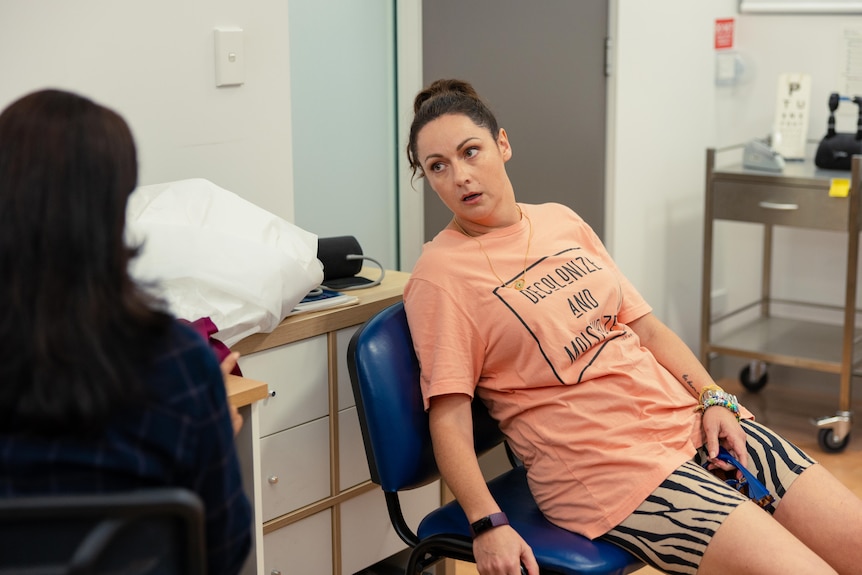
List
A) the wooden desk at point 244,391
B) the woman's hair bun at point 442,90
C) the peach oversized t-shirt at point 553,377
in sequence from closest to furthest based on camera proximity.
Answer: the wooden desk at point 244,391 → the peach oversized t-shirt at point 553,377 → the woman's hair bun at point 442,90

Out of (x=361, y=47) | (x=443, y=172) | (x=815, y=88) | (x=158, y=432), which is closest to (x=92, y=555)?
(x=158, y=432)

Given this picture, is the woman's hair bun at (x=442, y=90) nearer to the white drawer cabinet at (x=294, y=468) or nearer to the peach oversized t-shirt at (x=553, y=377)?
the peach oversized t-shirt at (x=553, y=377)

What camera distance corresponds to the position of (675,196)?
11.9ft

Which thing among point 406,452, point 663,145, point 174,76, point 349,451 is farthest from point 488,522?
point 663,145

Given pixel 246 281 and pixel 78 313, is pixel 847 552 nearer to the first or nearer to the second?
pixel 246 281

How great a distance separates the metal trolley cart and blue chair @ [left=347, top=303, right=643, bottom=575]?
181cm

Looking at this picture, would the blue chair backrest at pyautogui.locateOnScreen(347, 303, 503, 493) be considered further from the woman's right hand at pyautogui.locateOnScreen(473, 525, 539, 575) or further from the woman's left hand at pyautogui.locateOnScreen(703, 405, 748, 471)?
the woman's left hand at pyautogui.locateOnScreen(703, 405, 748, 471)

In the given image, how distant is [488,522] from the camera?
1.62m

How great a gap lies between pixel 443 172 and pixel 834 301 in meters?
2.40

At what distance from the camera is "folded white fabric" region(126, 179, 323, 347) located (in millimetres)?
1728

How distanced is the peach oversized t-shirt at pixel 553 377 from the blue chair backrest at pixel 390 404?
54mm

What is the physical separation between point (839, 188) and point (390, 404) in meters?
1.99

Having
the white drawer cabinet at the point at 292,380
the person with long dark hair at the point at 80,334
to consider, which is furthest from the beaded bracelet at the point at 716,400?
the person with long dark hair at the point at 80,334

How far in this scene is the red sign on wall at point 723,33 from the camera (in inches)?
145
